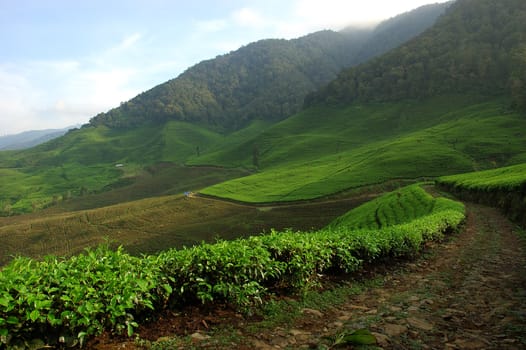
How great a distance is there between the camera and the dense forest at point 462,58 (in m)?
157

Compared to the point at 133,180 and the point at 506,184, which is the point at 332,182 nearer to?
the point at 506,184

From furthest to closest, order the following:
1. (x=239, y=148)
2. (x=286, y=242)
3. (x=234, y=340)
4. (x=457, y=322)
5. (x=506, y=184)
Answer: (x=239, y=148) → (x=506, y=184) → (x=286, y=242) → (x=457, y=322) → (x=234, y=340)

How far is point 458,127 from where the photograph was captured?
105 metres

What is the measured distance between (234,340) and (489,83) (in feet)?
622

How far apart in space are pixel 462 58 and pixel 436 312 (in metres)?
199

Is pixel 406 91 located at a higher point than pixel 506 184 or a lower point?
higher

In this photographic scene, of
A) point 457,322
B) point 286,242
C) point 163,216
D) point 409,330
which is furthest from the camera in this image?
point 163,216

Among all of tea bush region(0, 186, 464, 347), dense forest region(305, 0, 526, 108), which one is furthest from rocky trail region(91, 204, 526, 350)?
dense forest region(305, 0, 526, 108)

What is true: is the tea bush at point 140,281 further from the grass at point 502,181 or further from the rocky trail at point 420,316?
the grass at point 502,181

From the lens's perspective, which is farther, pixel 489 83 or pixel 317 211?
pixel 489 83

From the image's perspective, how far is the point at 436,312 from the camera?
7.02 metres

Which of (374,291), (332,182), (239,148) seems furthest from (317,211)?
(239,148)

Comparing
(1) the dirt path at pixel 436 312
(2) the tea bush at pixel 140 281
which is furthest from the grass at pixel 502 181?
(2) the tea bush at pixel 140 281

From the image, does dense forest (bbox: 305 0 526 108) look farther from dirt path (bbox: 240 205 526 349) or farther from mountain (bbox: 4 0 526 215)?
dirt path (bbox: 240 205 526 349)
